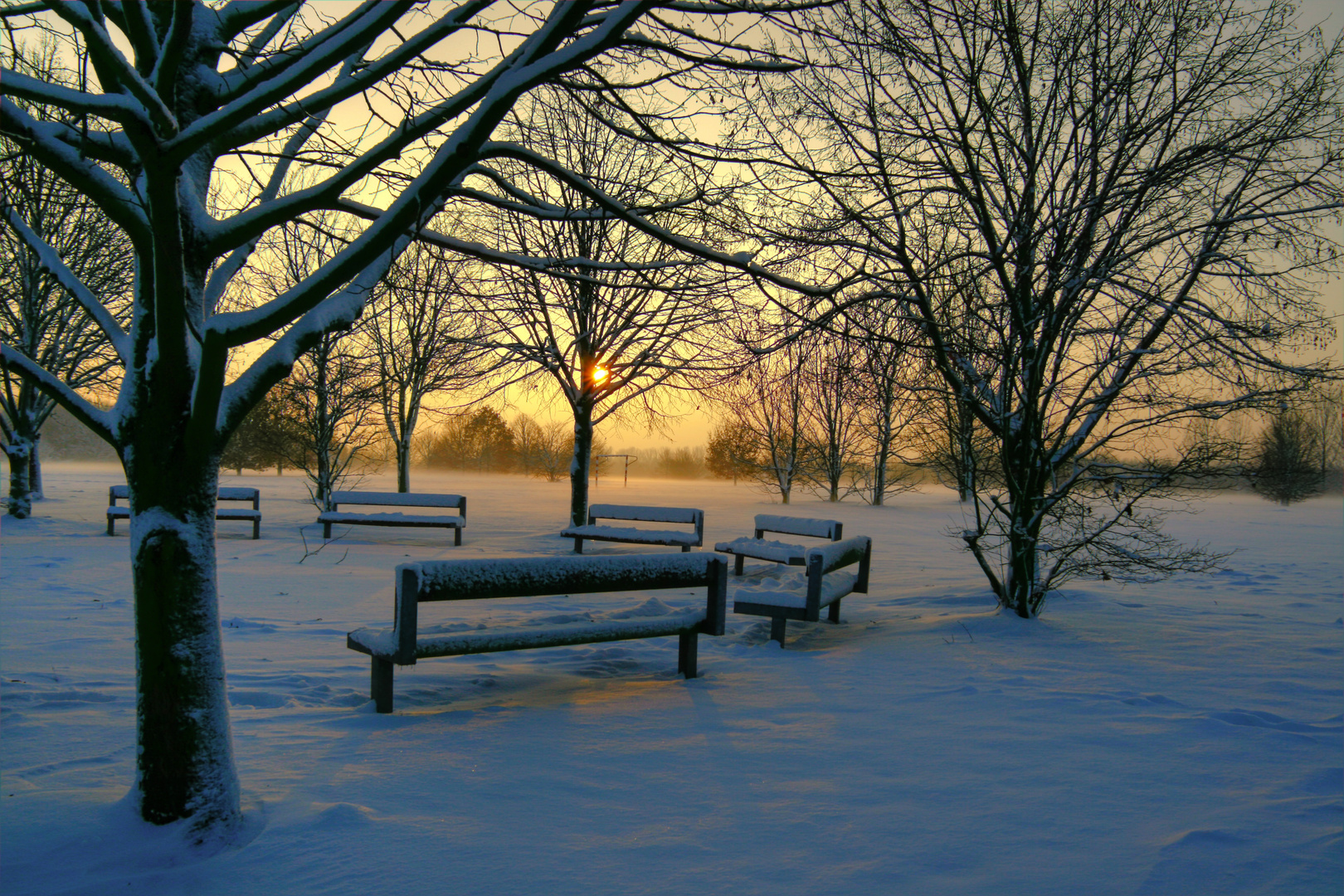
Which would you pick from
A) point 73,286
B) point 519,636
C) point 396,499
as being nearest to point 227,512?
point 396,499

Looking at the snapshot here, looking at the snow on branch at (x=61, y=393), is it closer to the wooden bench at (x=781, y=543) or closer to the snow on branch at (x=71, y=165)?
the snow on branch at (x=71, y=165)

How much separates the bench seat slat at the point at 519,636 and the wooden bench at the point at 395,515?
29.8 ft

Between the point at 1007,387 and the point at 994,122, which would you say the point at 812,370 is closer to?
the point at 1007,387

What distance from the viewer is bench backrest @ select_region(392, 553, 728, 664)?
406 cm

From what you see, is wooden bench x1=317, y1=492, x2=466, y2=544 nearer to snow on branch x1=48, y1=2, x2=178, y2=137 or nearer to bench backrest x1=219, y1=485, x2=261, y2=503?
bench backrest x1=219, y1=485, x2=261, y2=503

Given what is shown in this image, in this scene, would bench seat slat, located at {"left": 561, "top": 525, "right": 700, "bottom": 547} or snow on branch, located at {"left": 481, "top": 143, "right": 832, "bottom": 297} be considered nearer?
snow on branch, located at {"left": 481, "top": 143, "right": 832, "bottom": 297}

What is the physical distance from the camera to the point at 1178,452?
6.57 m

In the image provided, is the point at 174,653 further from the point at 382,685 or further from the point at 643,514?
the point at 643,514

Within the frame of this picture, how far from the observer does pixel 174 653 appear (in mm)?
2814

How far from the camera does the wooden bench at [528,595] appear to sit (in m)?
4.09

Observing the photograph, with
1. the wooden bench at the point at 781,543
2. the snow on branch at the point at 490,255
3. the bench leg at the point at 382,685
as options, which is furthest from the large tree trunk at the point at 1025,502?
the bench leg at the point at 382,685

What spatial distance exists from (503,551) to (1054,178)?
9.36m

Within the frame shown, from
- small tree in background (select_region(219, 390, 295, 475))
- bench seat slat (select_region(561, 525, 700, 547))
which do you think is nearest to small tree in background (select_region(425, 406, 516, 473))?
small tree in background (select_region(219, 390, 295, 475))

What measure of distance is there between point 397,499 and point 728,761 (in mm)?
12383
